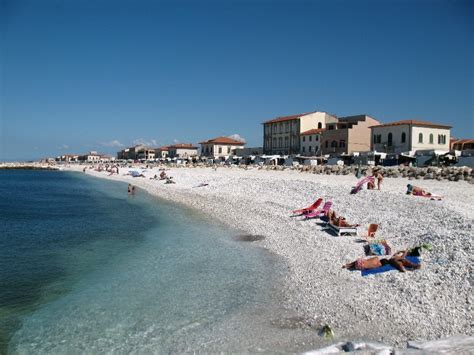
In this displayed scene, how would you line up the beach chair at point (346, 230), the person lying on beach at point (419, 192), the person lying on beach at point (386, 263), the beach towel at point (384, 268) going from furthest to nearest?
the person lying on beach at point (419, 192) < the beach chair at point (346, 230) < the beach towel at point (384, 268) < the person lying on beach at point (386, 263)

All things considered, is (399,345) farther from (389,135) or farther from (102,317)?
(389,135)

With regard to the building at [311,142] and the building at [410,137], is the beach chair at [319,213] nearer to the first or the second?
the building at [410,137]

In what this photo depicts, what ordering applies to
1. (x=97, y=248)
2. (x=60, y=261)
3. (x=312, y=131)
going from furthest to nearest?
(x=312, y=131)
(x=97, y=248)
(x=60, y=261)

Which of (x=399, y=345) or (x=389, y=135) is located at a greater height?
(x=389, y=135)

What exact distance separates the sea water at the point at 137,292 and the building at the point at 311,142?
46186 millimetres

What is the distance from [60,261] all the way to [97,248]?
A: 6.36 ft

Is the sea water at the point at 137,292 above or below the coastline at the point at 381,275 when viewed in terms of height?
below

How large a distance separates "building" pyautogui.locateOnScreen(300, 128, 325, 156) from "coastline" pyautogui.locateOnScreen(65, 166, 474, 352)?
39647 millimetres

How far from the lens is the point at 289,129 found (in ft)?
224

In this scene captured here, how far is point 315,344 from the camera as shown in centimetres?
645

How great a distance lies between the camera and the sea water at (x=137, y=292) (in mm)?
6906

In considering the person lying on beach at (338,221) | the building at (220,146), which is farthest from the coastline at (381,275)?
the building at (220,146)

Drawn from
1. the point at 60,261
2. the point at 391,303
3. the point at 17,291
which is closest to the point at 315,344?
the point at 391,303

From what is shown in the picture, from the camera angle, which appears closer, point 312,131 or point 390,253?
point 390,253
